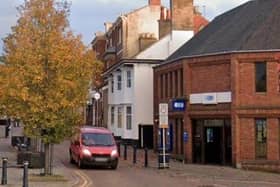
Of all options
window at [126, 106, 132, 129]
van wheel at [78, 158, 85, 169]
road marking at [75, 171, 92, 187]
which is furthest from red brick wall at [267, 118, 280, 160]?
window at [126, 106, 132, 129]

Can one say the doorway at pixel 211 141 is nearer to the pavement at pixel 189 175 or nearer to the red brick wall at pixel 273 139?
the pavement at pixel 189 175

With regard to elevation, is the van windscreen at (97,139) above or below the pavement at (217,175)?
above

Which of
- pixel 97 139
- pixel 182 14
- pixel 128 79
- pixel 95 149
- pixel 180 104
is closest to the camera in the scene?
pixel 95 149

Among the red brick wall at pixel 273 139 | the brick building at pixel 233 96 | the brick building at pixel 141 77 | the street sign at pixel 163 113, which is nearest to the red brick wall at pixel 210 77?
the brick building at pixel 233 96

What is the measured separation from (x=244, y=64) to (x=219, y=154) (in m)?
5.41

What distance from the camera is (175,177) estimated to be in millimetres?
25844

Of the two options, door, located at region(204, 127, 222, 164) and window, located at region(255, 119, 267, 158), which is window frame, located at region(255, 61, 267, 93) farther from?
door, located at region(204, 127, 222, 164)

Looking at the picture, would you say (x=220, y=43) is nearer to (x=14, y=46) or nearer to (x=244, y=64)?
(x=244, y=64)

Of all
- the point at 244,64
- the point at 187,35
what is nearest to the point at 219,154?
the point at 244,64

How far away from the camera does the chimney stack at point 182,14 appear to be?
48219 millimetres

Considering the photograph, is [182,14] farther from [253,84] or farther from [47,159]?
[47,159]

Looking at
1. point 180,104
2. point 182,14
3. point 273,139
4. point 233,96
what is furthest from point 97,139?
point 182,14

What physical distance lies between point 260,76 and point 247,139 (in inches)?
135

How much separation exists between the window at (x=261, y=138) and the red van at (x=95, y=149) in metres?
7.72
